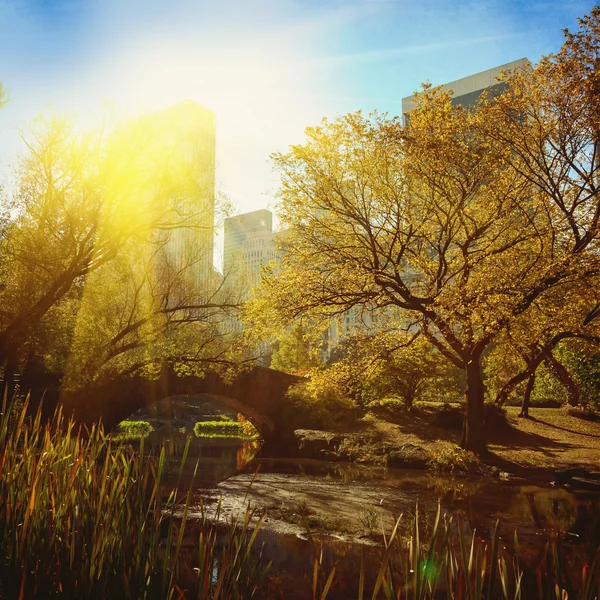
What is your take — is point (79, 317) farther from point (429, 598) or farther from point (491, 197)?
point (429, 598)

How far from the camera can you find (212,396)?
80.5 ft

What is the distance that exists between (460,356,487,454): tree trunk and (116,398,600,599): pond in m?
1.66

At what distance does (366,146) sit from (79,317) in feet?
36.3

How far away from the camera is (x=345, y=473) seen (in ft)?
53.5

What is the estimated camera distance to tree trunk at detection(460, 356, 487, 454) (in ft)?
51.3

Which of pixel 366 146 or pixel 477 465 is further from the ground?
pixel 366 146

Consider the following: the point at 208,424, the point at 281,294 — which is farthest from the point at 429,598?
the point at 208,424

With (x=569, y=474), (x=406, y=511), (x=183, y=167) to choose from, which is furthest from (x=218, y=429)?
(x=406, y=511)

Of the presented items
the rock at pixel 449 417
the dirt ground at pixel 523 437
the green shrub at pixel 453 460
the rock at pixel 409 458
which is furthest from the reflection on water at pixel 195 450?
the rock at pixel 449 417

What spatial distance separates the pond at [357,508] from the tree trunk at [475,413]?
1655mm

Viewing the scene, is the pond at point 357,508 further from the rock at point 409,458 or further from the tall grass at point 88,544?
the rock at point 409,458

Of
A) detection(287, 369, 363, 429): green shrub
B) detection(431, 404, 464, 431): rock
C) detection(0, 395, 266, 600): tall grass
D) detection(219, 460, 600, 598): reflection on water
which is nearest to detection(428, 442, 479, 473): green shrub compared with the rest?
detection(219, 460, 600, 598): reflection on water

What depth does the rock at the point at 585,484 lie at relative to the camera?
509 inches

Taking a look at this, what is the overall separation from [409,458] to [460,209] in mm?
8254
